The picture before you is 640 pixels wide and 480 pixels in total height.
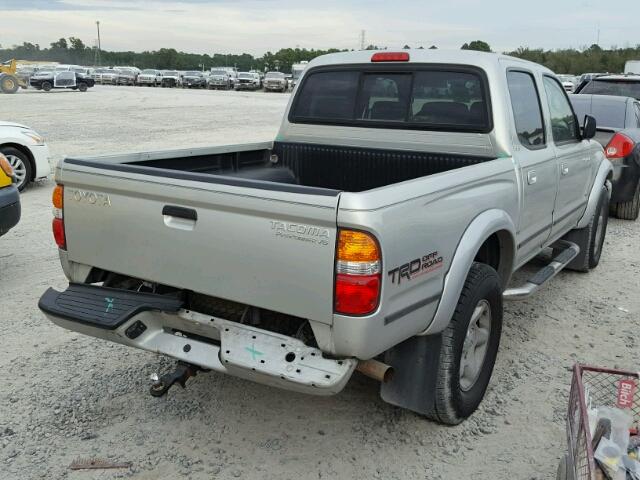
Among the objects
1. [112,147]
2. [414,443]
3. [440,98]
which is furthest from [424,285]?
[112,147]

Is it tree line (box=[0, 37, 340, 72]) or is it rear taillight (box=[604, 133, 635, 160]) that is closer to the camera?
rear taillight (box=[604, 133, 635, 160])

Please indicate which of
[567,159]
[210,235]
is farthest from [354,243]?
[567,159]

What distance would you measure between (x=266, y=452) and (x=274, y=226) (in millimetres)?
1322

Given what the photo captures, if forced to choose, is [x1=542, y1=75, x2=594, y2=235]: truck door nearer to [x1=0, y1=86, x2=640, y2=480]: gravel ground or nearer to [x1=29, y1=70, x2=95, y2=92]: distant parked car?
[x1=0, y1=86, x2=640, y2=480]: gravel ground

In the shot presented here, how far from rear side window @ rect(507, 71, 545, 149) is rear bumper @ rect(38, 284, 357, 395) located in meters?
2.37

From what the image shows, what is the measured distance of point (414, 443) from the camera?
11.1 feet

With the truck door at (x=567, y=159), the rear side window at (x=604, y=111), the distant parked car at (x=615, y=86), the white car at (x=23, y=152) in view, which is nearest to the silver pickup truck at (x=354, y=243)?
the truck door at (x=567, y=159)

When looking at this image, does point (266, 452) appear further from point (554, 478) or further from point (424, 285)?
point (554, 478)

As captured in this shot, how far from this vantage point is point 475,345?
3.63 meters

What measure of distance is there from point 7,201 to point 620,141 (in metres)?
7.22

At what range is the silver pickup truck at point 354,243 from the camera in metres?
2.60

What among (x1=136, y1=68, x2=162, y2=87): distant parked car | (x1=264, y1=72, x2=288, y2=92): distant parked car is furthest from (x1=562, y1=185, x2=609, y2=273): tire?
(x1=136, y1=68, x2=162, y2=87): distant parked car

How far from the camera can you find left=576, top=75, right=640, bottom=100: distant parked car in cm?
1164

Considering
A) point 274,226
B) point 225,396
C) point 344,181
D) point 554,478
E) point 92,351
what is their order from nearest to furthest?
point 274,226 < point 554,478 < point 225,396 < point 92,351 < point 344,181
